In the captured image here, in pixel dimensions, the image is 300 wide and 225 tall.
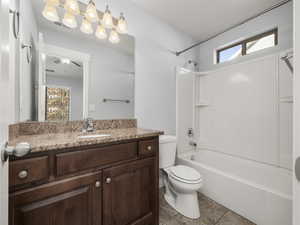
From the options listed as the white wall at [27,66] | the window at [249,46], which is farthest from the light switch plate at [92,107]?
the window at [249,46]

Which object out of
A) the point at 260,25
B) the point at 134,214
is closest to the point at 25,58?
the point at 134,214

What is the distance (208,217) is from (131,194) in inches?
39.4

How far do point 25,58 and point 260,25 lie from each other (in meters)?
2.95

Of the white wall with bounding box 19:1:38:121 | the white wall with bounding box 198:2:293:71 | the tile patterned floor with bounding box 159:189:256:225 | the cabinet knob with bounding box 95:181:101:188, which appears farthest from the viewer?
the white wall with bounding box 198:2:293:71

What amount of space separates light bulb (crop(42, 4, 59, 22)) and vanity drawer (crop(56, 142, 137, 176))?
124 cm

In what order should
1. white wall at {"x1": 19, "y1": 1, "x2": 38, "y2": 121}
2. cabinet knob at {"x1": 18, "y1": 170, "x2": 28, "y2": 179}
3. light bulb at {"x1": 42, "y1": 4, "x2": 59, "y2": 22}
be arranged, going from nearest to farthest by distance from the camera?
1. cabinet knob at {"x1": 18, "y1": 170, "x2": 28, "y2": 179}
2. white wall at {"x1": 19, "y1": 1, "x2": 38, "y2": 121}
3. light bulb at {"x1": 42, "y1": 4, "x2": 59, "y2": 22}

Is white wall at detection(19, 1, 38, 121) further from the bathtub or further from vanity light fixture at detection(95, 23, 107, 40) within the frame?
the bathtub

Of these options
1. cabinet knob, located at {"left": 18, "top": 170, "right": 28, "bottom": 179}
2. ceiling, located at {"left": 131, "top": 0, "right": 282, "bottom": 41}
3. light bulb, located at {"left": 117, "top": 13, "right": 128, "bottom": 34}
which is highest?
ceiling, located at {"left": 131, "top": 0, "right": 282, "bottom": 41}

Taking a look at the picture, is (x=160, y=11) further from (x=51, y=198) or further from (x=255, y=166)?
(x=255, y=166)

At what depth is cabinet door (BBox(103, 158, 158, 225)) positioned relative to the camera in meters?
1.02

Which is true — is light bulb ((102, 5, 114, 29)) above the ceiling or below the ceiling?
below

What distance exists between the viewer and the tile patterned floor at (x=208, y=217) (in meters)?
1.44

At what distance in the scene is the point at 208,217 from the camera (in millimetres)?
1511

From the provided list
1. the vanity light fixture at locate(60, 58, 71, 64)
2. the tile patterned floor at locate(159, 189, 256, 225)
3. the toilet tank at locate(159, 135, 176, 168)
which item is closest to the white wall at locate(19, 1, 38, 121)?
the vanity light fixture at locate(60, 58, 71, 64)
